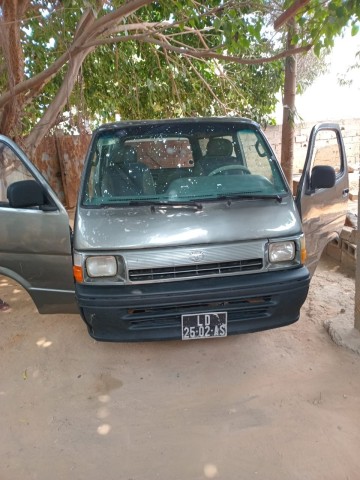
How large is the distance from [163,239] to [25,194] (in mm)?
1129

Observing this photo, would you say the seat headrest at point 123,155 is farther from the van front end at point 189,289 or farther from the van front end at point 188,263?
the van front end at point 189,289

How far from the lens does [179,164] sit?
157 inches

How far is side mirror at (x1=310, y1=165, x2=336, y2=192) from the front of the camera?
3459 millimetres

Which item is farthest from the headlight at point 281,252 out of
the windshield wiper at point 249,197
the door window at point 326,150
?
the door window at point 326,150

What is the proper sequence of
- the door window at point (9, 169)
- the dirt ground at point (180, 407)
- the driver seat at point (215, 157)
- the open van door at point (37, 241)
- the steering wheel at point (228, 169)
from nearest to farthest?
1. the dirt ground at point (180, 407)
2. the open van door at point (37, 241)
3. the door window at point (9, 169)
4. the steering wheel at point (228, 169)
5. the driver seat at point (215, 157)

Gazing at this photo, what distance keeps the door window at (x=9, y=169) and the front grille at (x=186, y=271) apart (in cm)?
130

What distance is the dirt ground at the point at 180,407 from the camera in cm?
234

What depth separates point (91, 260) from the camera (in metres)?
2.91

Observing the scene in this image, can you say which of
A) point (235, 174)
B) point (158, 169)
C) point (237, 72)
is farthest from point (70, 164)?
point (235, 174)

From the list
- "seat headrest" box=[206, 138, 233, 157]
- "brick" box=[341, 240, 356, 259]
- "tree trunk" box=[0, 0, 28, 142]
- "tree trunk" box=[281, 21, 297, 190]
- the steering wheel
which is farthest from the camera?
"tree trunk" box=[281, 21, 297, 190]

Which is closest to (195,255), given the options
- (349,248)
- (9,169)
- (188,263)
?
(188,263)

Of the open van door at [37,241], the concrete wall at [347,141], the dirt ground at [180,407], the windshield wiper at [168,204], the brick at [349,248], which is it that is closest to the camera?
the dirt ground at [180,407]

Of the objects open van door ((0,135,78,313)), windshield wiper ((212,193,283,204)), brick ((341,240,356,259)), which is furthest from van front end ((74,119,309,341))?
brick ((341,240,356,259))

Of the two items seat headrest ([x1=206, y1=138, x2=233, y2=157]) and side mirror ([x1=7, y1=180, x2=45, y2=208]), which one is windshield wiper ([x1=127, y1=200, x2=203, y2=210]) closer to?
side mirror ([x1=7, y1=180, x2=45, y2=208])
